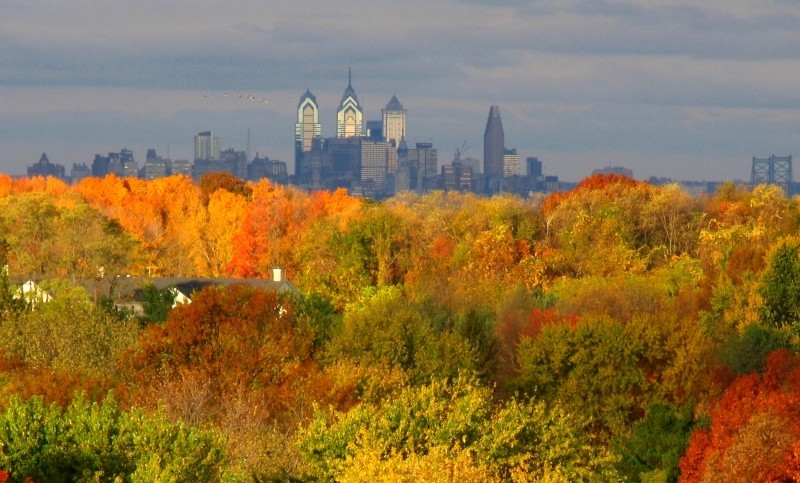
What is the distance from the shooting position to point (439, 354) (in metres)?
50.1

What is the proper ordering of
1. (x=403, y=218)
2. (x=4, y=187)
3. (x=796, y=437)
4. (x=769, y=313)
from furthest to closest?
(x=4, y=187) < (x=403, y=218) < (x=769, y=313) < (x=796, y=437)

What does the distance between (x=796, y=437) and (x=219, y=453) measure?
13.5m

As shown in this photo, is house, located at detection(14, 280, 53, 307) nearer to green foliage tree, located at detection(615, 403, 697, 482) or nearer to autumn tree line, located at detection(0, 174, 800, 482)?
autumn tree line, located at detection(0, 174, 800, 482)

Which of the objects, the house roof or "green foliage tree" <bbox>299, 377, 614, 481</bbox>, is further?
the house roof

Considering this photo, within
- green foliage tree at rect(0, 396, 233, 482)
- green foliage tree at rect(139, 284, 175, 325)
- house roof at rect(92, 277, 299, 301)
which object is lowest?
house roof at rect(92, 277, 299, 301)

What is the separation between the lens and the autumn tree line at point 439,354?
106ft

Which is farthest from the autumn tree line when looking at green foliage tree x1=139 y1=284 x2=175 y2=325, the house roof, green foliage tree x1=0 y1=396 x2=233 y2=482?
the house roof

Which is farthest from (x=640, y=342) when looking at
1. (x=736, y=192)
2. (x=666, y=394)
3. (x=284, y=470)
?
(x=736, y=192)

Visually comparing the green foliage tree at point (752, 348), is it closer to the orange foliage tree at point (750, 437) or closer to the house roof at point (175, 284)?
the orange foliage tree at point (750, 437)

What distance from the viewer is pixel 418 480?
2858 centimetres

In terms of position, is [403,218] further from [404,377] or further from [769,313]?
[404,377]

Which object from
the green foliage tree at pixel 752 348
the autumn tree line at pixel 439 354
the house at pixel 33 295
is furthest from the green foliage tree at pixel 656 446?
the house at pixel 33 295

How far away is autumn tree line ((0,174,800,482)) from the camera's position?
106 feet

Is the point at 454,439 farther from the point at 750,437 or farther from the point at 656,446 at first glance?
the point at 656,446
